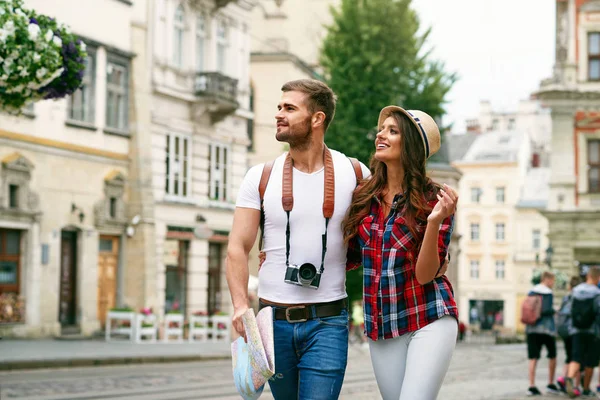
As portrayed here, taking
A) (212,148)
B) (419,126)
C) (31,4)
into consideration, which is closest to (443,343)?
(419,126)

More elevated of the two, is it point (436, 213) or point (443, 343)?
point (436, 213)

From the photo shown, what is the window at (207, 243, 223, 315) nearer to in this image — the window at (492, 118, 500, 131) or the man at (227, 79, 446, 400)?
the man at (227, 79, 446, 400)

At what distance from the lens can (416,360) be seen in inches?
213

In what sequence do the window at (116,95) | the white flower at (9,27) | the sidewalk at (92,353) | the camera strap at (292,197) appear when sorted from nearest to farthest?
1. the camera strap at (292,197)
2. the white flower at (9,27)
3. the sidewalk at (92,353)
4. the window at (116,95)

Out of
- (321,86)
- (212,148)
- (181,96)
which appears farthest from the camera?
(212,148)

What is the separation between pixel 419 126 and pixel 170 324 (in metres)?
26.0

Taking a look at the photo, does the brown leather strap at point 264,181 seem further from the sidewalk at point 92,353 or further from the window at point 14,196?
the window at point 14,196

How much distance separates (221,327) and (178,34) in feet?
31.2

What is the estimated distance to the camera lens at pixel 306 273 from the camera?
5426 mm

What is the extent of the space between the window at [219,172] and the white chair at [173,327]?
791 cm

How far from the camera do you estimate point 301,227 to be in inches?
218

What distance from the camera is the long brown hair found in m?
5.58

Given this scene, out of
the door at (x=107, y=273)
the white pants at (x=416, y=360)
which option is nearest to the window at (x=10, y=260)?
the door at (x=107, y=273)

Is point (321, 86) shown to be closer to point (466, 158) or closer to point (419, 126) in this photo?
point (419, 126)
